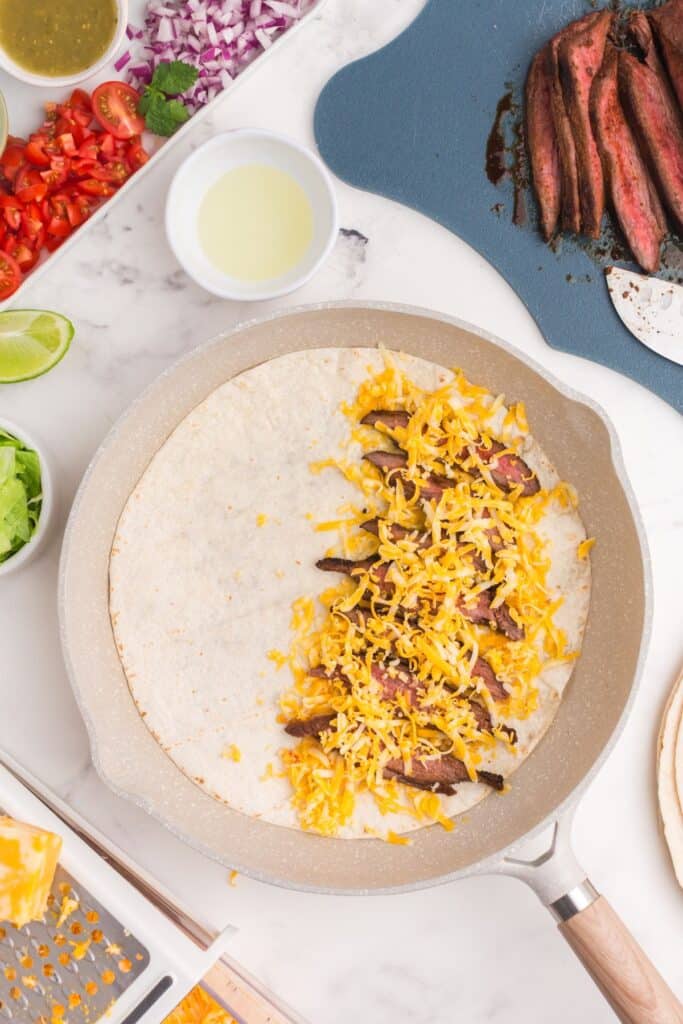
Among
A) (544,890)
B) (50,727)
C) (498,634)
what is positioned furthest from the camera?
(50,727)

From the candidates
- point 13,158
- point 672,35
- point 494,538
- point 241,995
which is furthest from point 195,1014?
point 672,35

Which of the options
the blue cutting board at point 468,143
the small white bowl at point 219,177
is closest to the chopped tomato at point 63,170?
the small white bowl at point 219,177

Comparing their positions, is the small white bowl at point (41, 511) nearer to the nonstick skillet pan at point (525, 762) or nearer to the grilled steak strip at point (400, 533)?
the nonstick skillet pan at point (525, 762)

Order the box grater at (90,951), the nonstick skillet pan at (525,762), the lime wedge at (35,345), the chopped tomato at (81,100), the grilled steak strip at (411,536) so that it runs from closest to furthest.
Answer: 1. the box grater at (90,951)
2. the nonstick skillet pan at (525,762)
3. the grilled steak strip at (411,536)
4. the lime wedge at (35,345)
5. the chopped tomato at (81,100)

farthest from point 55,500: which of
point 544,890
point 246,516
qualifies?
point 544,890

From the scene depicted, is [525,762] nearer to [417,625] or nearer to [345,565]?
[417,625]

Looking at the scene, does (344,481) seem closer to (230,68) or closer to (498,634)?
(498,634)
